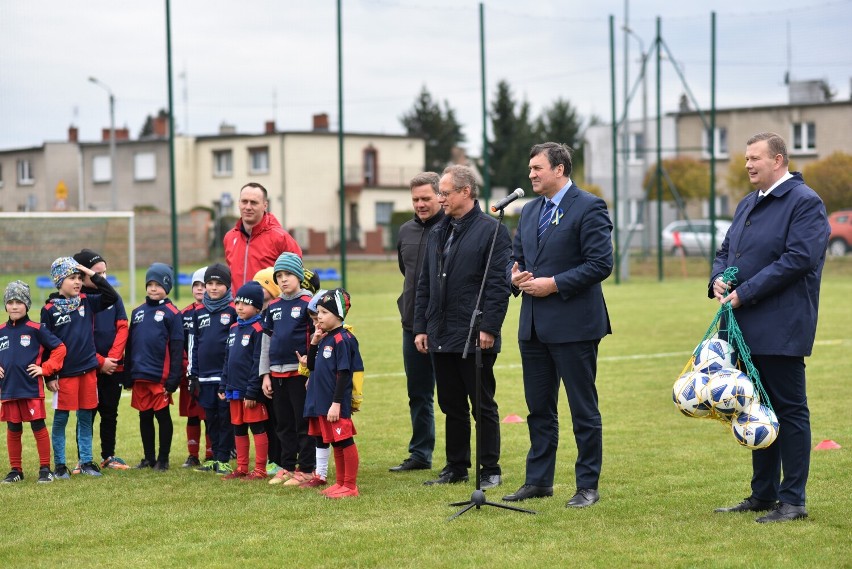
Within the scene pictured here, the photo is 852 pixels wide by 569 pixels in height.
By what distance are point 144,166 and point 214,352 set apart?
47.0 meters

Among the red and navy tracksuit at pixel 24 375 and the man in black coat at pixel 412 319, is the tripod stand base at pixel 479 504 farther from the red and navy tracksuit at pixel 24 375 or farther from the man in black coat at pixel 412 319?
the red and navy tracksuit at pixel 24 375

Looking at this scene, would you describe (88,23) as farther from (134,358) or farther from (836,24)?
(836,24)

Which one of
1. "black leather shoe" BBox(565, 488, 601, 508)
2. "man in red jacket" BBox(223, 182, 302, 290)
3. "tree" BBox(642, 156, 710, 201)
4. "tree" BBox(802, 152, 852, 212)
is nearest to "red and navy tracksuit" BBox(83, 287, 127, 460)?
"man in red jacket" BBox(223, 182, 302, 290)

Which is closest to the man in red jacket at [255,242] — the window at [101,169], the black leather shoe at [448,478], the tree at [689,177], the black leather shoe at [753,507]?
the black leather shoe at [448,478]

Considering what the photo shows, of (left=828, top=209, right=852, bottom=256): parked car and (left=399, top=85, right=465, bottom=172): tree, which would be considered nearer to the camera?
(left=828, top=209, right=852, bottom=256): parked car

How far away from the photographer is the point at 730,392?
5.70 metres

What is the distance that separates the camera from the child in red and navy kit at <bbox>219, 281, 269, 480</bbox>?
7562mm

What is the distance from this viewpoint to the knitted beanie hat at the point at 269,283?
304 inches

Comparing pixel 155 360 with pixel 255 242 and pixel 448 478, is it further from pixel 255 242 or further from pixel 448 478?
pixel 448 478

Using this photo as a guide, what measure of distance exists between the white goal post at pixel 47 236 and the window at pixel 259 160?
84.2 ft

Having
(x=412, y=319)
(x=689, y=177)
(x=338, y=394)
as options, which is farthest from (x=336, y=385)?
(x=689, y=177)

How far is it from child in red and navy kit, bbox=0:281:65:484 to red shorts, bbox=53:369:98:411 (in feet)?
0.52

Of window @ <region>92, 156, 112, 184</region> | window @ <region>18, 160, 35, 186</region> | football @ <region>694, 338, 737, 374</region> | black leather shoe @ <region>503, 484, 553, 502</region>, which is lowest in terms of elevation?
black leather shoe @ <region>503, 484, 553, 502</region>

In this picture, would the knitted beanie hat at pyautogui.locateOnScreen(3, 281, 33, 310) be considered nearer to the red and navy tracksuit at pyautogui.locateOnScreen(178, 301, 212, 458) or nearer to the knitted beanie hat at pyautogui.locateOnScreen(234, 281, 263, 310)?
the red and navy tracksuit at pyautogui.locateOnScreen(178, 301, 212, 458)
